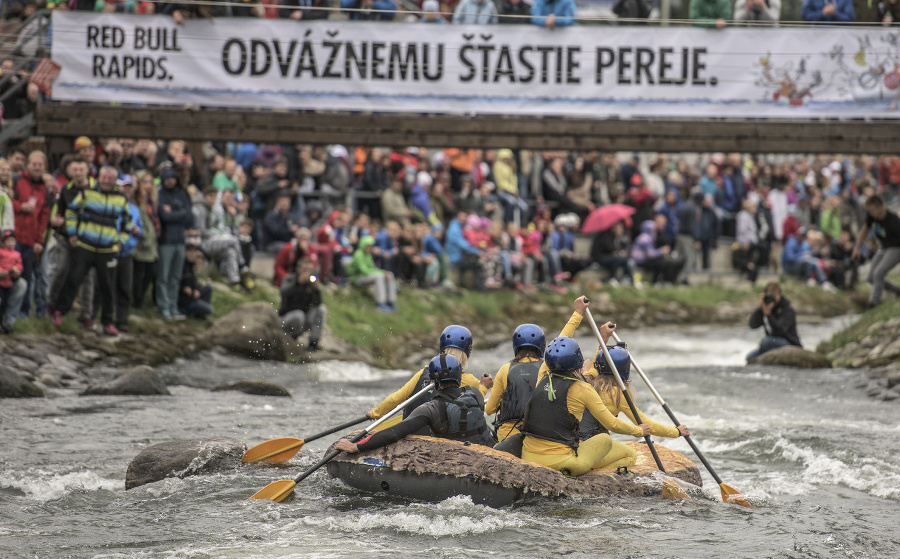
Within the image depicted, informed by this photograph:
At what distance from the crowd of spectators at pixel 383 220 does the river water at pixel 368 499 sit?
1.97 m

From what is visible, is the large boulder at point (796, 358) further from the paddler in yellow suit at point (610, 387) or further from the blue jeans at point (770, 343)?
the paddler in yellow suit at point (610, 387)

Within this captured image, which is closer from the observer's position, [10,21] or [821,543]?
[821,543]

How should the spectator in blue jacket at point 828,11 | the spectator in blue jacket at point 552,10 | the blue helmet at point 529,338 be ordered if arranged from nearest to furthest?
1. the blue helmet at point 529,338
2. the spectator in blue jacket at point 552,10
3. the spectator in blue jacket at point 828,11

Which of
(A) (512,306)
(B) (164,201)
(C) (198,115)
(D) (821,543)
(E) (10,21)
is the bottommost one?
(A) (512,306)

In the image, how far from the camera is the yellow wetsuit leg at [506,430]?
10.9 metres

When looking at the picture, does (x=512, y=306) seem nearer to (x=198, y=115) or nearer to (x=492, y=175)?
(x=492, y=175)

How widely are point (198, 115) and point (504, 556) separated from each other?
10.4m

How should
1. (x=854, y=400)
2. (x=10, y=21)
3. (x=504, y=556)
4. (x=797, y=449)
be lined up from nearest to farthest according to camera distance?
(x=504, y=556) → (x=797, y=449) → (x=854, y=400) → (x=10, y=21)

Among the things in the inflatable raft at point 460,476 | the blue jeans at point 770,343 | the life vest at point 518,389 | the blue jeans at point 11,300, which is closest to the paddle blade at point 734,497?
the inflatable raft at point 460,476

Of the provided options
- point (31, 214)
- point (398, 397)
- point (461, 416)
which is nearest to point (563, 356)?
point (461, 416)

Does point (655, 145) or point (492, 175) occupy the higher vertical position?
point (655, 145)

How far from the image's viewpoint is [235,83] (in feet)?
56.2

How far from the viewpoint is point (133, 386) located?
14.7m

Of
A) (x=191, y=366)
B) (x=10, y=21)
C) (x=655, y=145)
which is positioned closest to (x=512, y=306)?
(x=655, y=145)
